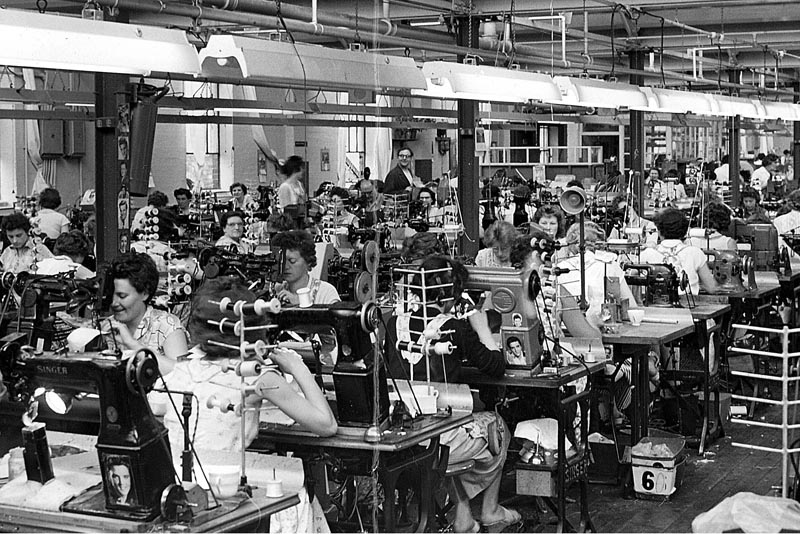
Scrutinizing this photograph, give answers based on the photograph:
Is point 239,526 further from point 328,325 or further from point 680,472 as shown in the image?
point 680,472

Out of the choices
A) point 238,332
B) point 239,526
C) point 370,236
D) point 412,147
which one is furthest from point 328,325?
point 412,147

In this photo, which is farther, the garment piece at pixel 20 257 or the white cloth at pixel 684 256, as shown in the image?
the garment piece at pixel 20 257

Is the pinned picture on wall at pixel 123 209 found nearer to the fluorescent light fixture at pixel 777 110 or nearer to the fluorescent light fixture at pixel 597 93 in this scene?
the fluorescent light fixture at pixel 597 93

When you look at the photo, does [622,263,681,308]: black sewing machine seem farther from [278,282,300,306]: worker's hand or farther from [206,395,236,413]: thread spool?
[206,395,236,413]: thread spool

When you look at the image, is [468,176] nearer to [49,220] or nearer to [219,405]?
[49,220]

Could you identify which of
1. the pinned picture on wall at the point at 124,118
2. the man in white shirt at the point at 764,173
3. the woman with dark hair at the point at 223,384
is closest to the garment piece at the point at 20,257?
the pinned picture on wall at the point at 124,118

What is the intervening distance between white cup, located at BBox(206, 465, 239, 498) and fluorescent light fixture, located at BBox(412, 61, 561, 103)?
8.34ft

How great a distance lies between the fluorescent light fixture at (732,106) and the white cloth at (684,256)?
6.66ft

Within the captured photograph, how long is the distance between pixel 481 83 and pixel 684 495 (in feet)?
6.51

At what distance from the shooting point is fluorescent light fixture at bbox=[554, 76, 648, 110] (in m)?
5.99

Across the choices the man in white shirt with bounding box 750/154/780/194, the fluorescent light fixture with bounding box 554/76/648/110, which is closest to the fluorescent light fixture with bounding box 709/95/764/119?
the fluorescent light fixture with bounding box 554/76/648/110

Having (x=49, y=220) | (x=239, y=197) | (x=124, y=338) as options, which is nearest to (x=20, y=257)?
(x=49, y=220)

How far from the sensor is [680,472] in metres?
5.08

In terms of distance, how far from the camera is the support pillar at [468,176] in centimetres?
910
